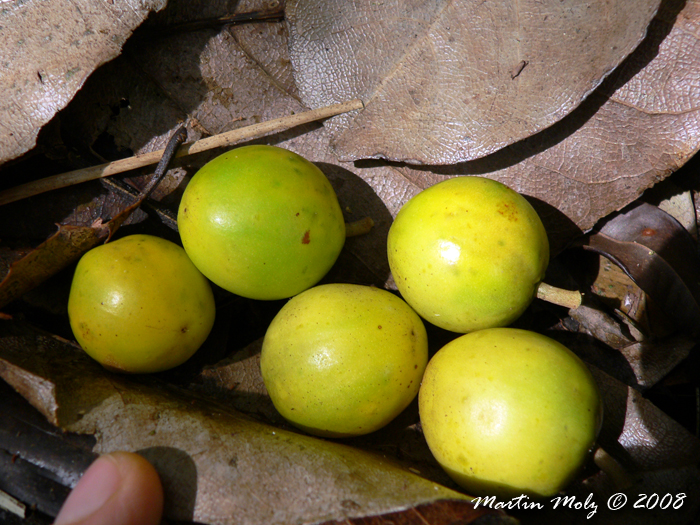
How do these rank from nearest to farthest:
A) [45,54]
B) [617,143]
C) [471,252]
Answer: [471,252] < [45,54] < [617,143]

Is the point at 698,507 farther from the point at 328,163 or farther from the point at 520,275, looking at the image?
the point at 328,163

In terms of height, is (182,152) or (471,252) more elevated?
(182,152)

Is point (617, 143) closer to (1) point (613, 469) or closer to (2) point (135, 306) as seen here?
(1) point (613, 469)

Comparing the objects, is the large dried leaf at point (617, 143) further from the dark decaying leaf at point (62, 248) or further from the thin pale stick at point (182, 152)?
the dark decaying leaf at point (62, 248)

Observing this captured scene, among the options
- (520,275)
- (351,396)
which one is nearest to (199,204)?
(351,396)

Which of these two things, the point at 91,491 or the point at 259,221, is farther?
the point at 259,221

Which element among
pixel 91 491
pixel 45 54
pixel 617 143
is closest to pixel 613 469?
pixel 617 143

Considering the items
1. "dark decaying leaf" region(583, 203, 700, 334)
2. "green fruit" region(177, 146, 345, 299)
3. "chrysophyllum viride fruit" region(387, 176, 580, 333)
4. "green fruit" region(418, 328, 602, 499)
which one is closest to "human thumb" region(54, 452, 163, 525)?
"green fruit" region(177, 146, 345, 299)

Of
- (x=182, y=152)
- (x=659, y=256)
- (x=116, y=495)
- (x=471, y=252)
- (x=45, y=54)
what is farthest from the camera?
(x=182, y=152)
